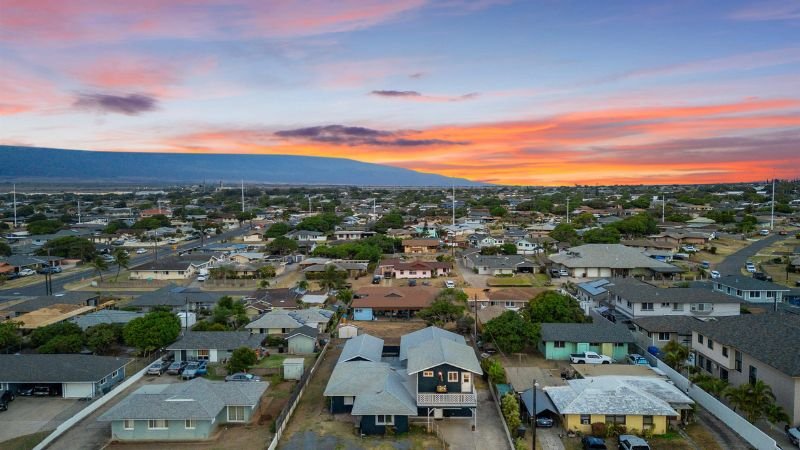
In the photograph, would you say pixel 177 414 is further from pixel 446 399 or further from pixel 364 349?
pixel 446 399

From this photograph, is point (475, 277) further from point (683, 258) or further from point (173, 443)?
point (173, 443)

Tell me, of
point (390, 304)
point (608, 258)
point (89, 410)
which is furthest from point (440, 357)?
A: point (608, 258)

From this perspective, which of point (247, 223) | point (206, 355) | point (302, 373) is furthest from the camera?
point (247, 223)

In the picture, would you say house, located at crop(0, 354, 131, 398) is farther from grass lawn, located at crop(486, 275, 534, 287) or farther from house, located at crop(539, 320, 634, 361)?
grass lawn, located at crop(486, 275, 534, 287)

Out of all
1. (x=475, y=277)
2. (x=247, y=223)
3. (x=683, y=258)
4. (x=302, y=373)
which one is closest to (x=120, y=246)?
(x=247, y=223)

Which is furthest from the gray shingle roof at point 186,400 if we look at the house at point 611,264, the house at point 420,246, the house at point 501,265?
the house at point 420,246

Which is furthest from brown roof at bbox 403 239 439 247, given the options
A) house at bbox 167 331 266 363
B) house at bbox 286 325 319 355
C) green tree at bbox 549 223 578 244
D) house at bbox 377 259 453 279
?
house at bbox 167 331 266 363

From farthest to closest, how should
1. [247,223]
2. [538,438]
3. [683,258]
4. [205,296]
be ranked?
[247,223] → [683,258] → [205,296] → [538,438]
